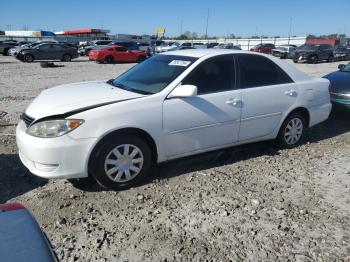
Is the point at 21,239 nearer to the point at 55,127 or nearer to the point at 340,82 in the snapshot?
the point at 55,127

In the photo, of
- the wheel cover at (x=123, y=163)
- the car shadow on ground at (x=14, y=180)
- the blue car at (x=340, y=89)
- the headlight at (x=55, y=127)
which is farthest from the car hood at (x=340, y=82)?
the car shadow on ground at (x=14, y=180)

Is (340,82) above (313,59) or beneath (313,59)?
above

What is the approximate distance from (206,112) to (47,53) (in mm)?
23336

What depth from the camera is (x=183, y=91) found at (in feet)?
13.6

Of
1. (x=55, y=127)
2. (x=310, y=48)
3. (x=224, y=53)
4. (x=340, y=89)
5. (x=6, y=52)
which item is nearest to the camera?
(x=55, y=127)

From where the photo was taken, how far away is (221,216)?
3.62 meters

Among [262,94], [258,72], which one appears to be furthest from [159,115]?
[258,72]

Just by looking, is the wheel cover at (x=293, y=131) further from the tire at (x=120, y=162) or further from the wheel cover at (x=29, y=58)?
the wheel cover at (x=29, y=58)

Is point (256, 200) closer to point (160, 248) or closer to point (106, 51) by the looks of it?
point (160, 248)

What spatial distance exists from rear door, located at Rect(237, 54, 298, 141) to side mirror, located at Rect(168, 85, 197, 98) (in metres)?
1.01

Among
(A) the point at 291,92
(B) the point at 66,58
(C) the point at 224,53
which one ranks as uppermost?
(C) the point at 224,53

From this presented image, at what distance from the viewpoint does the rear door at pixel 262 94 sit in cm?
489

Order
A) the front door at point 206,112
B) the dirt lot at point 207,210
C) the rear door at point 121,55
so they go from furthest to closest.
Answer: the rear door at point 121,55 → the front door at point 206,112 → the dirt lot at point 207,210

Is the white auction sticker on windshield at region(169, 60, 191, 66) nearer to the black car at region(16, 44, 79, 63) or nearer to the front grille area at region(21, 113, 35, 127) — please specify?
the front grille area at region(21, 113, 35, 127)
